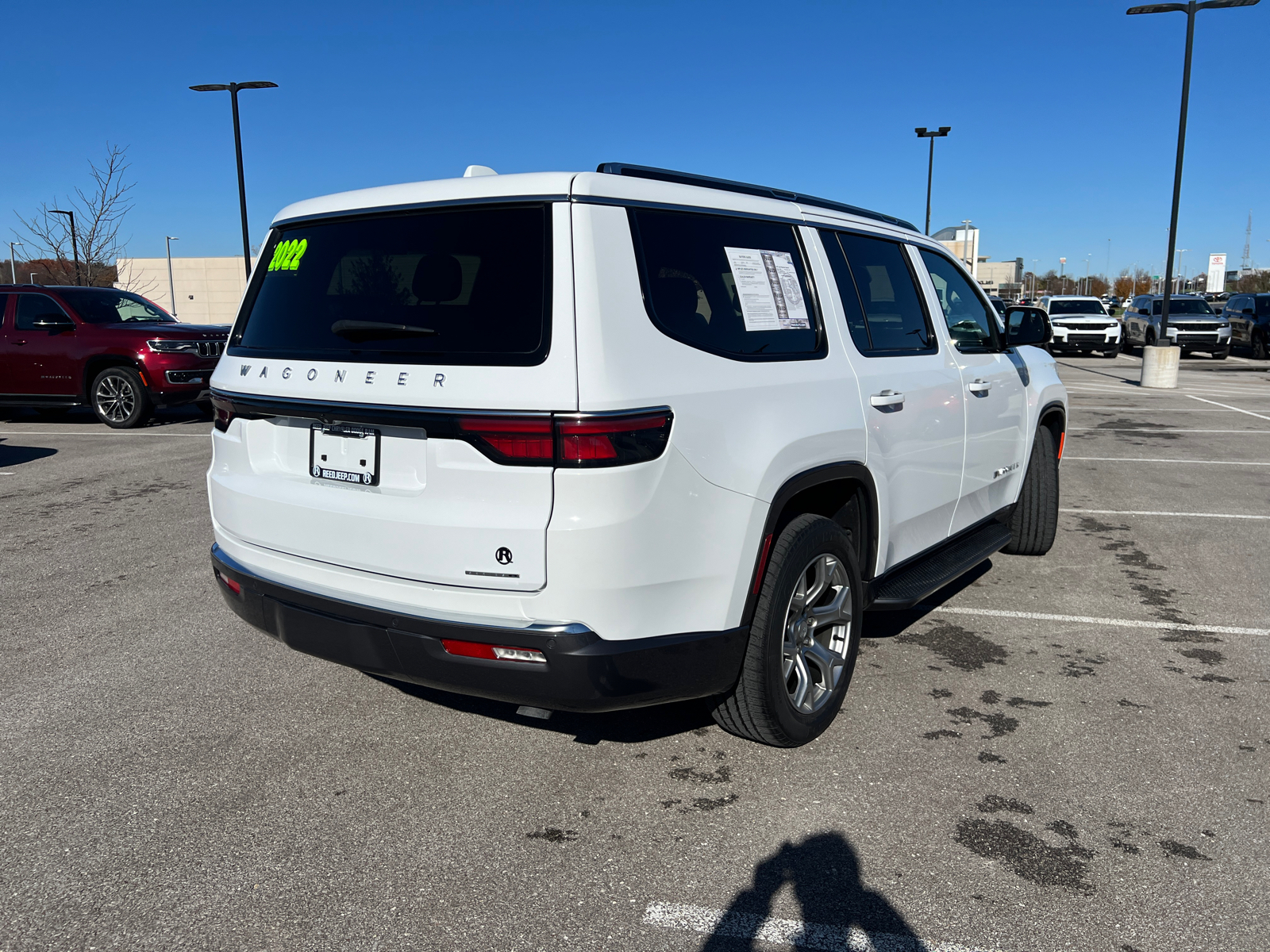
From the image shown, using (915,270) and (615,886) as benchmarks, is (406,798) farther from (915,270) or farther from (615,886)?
(915,270)

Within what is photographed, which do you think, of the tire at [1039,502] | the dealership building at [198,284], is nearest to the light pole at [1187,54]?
the tire at [1039,502]

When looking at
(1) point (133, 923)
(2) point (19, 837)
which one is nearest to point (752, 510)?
(1) point (133, 923)

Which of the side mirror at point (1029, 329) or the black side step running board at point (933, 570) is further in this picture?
the side mirror at point (1029, 329)

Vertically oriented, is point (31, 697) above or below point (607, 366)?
below

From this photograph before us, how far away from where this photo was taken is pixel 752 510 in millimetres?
2906

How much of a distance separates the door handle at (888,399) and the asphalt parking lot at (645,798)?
1217 millimetres

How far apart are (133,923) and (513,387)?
5.64 ft

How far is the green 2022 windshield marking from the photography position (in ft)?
10.7

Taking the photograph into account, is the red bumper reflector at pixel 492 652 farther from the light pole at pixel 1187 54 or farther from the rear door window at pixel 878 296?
the light pole at pixel 1187 54

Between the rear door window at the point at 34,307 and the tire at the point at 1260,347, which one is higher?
the rear door window at the point at 34,307

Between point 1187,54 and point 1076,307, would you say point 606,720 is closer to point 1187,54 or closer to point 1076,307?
point 1187,54

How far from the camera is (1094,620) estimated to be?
4.95 m

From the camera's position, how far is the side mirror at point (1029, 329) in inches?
204

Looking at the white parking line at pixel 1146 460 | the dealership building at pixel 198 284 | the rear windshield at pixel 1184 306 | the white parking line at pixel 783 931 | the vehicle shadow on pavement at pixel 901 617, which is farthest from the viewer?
the dealership building at pixel 198 284
